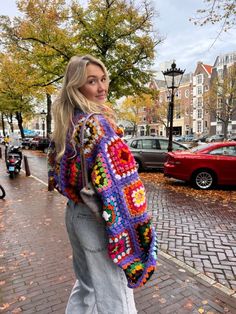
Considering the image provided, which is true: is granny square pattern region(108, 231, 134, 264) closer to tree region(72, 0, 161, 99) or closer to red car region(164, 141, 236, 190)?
red car region(164, 141, 236, 190)

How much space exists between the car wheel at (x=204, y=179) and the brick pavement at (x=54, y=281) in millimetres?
4965

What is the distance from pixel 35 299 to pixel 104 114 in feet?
7.93

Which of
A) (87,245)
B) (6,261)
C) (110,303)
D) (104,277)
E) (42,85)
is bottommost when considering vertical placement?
(6,261)

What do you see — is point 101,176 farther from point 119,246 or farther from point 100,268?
point 100,268

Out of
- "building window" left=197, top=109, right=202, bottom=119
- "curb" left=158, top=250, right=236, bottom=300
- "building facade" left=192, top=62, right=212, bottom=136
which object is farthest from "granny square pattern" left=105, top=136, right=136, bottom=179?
"building window" left=197, top=109, right=202, bottom=119

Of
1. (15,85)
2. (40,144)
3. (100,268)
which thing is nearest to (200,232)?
(100,268)

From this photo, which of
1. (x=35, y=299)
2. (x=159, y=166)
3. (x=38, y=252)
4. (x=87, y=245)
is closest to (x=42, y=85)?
(x=159, y=166)

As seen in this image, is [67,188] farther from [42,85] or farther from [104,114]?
[42,85]

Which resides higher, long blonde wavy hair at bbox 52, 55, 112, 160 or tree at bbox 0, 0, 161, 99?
tree at bbox 0, 0, 161, 99

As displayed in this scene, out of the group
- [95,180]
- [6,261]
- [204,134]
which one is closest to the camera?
[95,180]

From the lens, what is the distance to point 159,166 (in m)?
12.4

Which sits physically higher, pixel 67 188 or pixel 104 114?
pixel 104 114

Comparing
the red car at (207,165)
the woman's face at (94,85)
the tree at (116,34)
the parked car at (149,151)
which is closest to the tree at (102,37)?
the tree at (116,34)

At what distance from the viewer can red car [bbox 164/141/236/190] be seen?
8484mm
